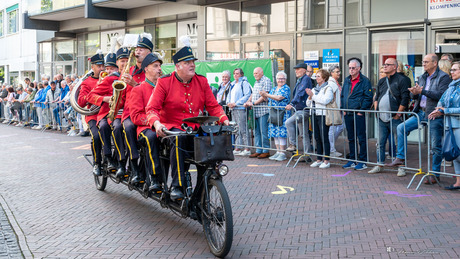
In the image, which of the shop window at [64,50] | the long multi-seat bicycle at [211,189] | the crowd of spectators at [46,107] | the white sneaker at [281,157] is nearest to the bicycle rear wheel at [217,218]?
the long multi-seat bicycle at [211,189]

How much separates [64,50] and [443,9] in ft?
76.5

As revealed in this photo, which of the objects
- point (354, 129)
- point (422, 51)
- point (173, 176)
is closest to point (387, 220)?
point (173, 176)

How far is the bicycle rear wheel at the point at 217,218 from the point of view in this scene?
203 inches

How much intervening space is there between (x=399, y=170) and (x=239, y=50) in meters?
10.2

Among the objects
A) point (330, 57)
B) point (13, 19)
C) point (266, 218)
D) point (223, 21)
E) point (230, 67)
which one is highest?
point (13, 19)

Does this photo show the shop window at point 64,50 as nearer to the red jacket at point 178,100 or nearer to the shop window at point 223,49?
the shop window at point 223,49

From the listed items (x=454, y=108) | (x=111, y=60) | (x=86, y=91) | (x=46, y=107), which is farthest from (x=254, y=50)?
(x=454, y=108)

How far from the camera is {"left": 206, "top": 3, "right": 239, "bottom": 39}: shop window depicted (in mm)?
19109

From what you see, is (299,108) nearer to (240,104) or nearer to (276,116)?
(276,116)

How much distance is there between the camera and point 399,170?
376 inches

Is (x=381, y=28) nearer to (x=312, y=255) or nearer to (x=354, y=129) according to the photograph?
(x=354, y=129)

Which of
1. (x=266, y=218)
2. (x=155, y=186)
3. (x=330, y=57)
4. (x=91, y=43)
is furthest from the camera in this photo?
(x=91, y=43)

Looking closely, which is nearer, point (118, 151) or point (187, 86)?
point (187, 86)

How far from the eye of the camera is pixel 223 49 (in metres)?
19.7
